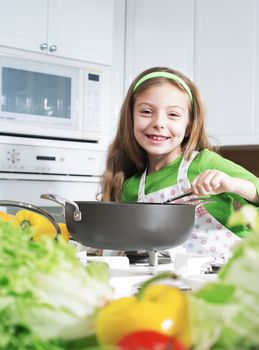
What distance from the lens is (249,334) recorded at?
0.28m

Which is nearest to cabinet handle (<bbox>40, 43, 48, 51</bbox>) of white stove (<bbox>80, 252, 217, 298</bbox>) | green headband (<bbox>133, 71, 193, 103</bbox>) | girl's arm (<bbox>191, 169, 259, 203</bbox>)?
green headband (<bbox>133, 71, 193, 103</bbox>)

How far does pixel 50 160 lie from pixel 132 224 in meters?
1.70

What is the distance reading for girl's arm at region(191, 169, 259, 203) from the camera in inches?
45.3

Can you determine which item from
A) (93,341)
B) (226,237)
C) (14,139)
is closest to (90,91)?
(14,139)

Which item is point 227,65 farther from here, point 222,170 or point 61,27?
point 222,170

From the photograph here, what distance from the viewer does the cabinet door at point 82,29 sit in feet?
7.97

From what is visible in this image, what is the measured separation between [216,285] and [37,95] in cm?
217

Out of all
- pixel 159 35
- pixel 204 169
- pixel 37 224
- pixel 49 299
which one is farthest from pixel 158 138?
pixel 49 299

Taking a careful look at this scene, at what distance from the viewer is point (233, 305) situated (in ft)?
0.87

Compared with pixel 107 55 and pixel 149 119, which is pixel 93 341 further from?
pixel 107 55

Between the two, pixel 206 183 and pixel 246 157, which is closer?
pixel 206 183

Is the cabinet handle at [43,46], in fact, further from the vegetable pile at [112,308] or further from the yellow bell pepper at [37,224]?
the vegetable pile at [112,308]

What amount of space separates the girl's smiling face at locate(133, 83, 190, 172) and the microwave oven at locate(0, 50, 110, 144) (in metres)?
0.78

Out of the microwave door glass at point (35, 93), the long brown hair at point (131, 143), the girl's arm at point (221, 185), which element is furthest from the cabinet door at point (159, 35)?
the girl's arm at point (221, 185)
